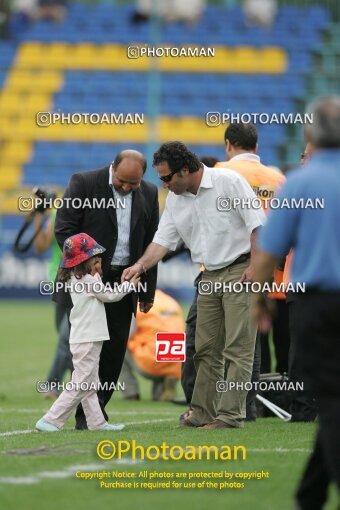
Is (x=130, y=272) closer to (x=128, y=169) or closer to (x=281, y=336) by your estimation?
(x=128, y=169)

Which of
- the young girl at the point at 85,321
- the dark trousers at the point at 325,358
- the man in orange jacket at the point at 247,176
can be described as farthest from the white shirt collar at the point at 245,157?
the dark trousers at the point at 325,358

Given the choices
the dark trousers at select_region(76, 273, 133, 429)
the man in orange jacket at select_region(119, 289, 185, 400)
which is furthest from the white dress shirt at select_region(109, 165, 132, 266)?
the man in orange jacket at select_region(119, 289, 185, 400)

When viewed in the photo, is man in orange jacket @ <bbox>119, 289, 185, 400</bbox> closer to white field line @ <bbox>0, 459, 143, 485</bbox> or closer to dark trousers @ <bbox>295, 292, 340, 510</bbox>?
white field line @ <bbox>0, 459, 143, 485</bbox>

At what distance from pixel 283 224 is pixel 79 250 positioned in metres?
3.36

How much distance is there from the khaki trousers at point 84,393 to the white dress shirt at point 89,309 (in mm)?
64

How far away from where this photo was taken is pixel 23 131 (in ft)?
110

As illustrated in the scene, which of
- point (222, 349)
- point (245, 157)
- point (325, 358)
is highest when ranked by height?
point (245, 157)

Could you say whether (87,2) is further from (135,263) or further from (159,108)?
(135,263)

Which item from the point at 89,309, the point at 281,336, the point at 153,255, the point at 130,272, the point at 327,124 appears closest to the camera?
the point at 327,124

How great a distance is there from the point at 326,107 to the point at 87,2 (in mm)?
34516

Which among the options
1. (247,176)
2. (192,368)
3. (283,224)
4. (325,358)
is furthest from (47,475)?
(247,176)

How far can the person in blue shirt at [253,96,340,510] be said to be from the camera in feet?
16.9

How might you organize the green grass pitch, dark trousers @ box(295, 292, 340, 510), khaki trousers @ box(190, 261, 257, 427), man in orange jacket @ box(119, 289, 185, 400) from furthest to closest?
man in orange jacket @ box(119, 289, 185, 400), khaki trousers @ box(190, 261, 257, 427), the green grass pitch, dark trousers @ box(295, 292, 340, 510)

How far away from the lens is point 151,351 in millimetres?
12195
